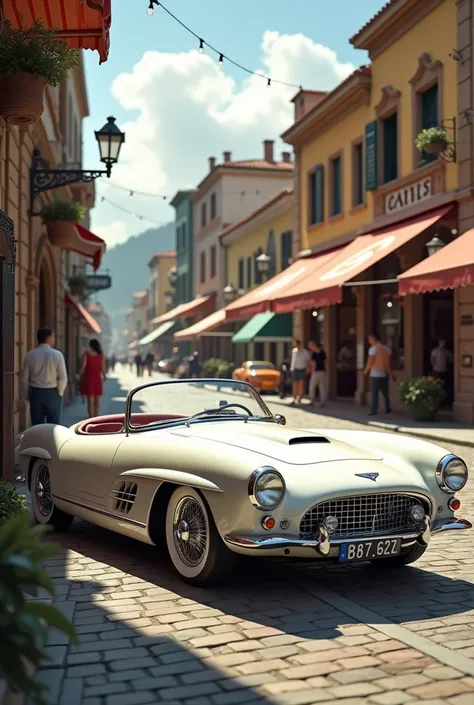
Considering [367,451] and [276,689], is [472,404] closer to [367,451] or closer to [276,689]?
[367,451]

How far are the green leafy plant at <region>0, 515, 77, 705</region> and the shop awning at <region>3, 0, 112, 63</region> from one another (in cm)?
576

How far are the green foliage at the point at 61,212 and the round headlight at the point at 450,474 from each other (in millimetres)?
10252

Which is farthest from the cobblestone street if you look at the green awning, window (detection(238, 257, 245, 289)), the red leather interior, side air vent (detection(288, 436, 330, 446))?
window (detection(238, 257, 245, 289))

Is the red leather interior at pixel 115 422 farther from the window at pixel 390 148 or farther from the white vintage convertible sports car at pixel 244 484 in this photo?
the window at pixel 390 148

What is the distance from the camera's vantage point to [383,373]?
16.6 m

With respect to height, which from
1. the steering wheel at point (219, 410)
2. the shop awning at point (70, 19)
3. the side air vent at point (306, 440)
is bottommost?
the side air vent at point (306, 440)

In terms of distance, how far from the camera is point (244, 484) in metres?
4.50

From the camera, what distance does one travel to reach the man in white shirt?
993 cm

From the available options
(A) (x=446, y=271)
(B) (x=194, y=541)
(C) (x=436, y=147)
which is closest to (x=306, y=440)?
(B) (x=194, y=541)

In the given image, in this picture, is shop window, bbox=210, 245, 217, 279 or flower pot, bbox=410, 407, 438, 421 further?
shop window, bbox=210, 245, 217, 279

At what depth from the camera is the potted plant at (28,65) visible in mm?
6988

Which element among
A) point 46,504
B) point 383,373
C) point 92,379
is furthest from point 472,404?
point 46,504

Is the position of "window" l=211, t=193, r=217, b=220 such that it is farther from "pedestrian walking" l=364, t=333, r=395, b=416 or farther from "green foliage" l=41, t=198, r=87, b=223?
"green foliage" l=41, t=198, r=87, b=223

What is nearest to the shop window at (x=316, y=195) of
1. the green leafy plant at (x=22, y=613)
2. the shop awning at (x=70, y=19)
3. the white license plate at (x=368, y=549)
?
the shop awning at (x=70, y=19)
